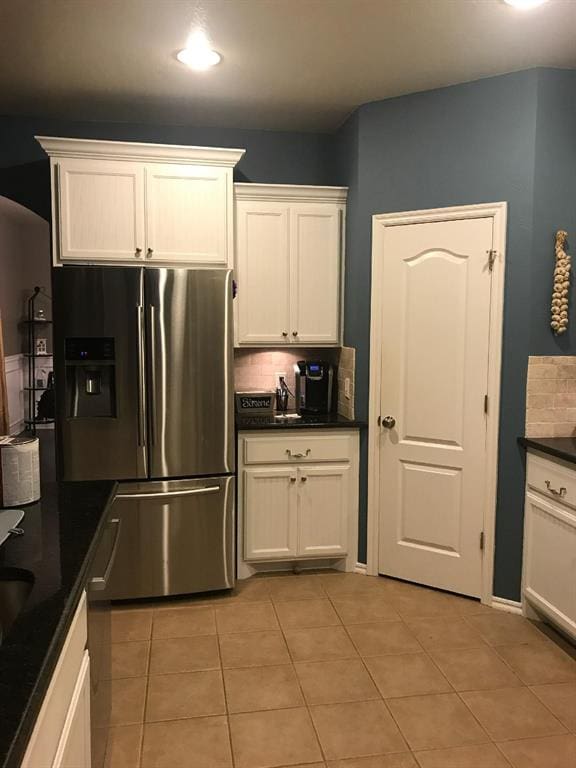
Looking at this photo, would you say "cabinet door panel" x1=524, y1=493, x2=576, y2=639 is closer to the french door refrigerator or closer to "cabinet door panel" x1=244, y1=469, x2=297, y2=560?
"cabinet door panel" x1=244, y1=469, x2=297, y2=560

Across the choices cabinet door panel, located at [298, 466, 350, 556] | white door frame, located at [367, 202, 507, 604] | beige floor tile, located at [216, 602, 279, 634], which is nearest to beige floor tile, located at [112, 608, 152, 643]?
beige floor tile, located at [216, 602, 279, 634]

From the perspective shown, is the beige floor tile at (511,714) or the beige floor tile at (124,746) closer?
the beige floor tile at (124,746)

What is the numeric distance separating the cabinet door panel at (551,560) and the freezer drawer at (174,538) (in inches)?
60.7

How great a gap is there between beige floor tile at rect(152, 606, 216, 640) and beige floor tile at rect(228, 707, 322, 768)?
2.34 feet

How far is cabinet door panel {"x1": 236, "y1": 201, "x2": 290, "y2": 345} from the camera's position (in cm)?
372

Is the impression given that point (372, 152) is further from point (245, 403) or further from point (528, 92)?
point (245, 403)

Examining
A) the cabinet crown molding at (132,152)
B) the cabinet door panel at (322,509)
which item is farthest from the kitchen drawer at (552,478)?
the cabinet crown molding at (132,152)

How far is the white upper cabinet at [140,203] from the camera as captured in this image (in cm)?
330

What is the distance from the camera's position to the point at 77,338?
322 cm

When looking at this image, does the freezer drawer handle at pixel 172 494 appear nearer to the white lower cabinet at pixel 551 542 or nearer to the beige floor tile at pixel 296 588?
the beige floor tile at pixel 296 588

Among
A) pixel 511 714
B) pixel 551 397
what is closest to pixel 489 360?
pixel 551 397

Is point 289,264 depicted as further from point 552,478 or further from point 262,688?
point 262,688

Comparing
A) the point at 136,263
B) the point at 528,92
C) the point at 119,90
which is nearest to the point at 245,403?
the point at 136,263

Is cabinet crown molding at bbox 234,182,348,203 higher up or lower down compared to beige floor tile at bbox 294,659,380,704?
higher up
